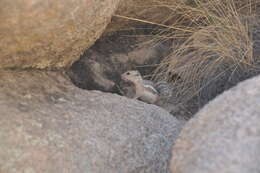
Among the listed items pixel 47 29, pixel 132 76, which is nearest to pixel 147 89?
pixel 132 76

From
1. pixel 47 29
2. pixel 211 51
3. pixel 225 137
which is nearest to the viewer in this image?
pixel 225 137

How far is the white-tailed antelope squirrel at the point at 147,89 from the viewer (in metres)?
4.16

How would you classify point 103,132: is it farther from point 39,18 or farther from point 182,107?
point 182,107

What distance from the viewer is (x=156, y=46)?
4590 millimetres

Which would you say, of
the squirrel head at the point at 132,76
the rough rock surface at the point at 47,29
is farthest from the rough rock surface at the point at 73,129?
the squirrel head at the point at 132,76

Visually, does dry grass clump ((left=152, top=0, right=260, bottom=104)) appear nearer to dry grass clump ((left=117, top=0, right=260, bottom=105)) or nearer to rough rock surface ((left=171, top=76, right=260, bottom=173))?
dry grass clump ((left=117, top=0, right=260, bottom=105))

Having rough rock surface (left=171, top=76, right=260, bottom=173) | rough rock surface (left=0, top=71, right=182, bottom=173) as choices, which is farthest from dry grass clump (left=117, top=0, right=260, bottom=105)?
rough rock surface (left=171, top=76, right=260, bottom=173)

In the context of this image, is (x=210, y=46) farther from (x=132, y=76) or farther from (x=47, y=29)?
(x=47, y=29)

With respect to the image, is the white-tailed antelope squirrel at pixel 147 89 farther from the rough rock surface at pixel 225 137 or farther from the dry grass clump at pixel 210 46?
the rough rock surface at pixel 225 137

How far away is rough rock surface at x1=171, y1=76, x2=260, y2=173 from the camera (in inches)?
83.6

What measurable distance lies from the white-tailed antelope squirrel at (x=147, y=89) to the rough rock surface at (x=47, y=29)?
0.70 m

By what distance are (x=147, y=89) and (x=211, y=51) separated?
2.00 ft

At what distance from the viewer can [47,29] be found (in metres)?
3.01

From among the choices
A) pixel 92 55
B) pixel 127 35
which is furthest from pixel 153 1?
pixel 92 55
